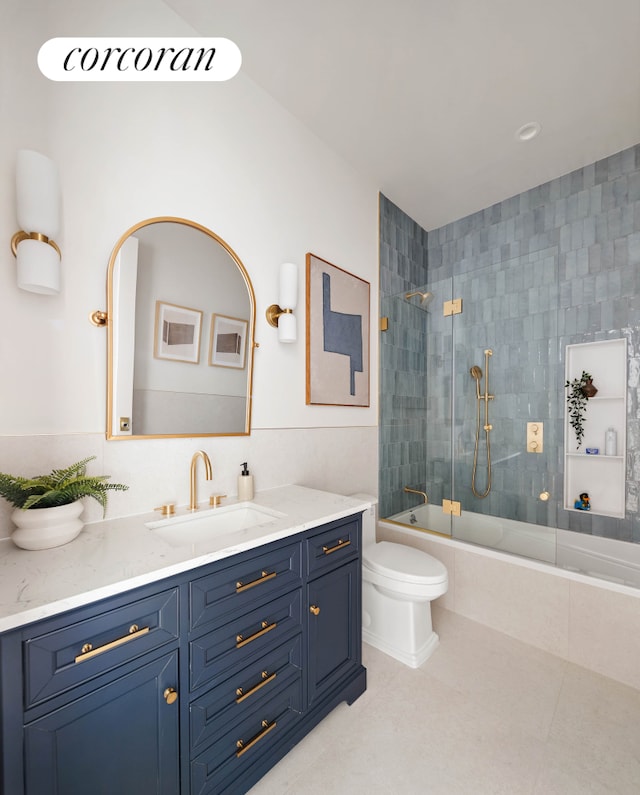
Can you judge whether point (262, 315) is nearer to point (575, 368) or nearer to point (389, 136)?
point (389, 136)

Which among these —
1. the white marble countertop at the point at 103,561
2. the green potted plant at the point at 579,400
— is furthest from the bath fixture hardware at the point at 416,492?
the white marble countertop at the point at 103,561

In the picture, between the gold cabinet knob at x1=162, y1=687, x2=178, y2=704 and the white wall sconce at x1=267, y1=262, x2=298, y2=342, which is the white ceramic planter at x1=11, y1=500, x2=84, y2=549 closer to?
the gold cabinet knob at x1=162, y1=687, x2=178, y2=704

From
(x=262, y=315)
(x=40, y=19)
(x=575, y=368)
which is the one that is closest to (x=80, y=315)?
(x=262, y=315)

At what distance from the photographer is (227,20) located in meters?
1.57

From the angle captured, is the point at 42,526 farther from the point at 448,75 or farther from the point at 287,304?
the point at 448,75

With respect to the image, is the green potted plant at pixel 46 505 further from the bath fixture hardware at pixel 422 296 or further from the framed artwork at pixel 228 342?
the bath fixture hardware at pixel 422 296

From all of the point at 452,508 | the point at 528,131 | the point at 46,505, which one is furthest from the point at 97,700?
the point at 528,131

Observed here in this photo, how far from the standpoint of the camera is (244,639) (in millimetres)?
1096

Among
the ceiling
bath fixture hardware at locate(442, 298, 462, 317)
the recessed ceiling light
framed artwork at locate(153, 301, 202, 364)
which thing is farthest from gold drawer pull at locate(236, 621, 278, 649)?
the recessed ceiling light

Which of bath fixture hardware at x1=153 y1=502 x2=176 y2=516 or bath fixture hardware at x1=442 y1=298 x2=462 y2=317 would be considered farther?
bath fixture hardware at x1=442 y1=298 x2=462 y2=317

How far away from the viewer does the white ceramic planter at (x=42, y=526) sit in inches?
38.5

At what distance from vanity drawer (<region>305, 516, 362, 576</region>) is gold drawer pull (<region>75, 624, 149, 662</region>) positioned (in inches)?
22.9

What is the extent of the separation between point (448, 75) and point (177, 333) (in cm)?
189

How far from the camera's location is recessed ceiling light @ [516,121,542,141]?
83.5 inches
